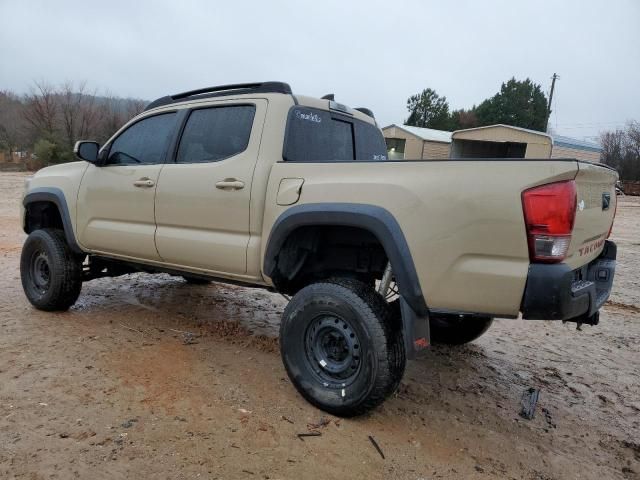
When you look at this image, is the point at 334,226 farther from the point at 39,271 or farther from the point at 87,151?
the point at 39,271

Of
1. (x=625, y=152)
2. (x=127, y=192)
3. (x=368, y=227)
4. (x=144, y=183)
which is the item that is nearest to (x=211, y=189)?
(x=144, y=183)

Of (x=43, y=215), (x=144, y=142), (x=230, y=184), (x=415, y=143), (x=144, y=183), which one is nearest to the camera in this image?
(x=230, y=184)

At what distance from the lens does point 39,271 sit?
15.9ft

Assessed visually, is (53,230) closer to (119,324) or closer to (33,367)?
(119,324)

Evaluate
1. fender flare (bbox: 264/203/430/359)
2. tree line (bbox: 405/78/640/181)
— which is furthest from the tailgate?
tree line (bbox: 405/78/640/181)

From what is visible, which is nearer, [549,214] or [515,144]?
[549,214]

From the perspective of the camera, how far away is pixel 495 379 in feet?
12.4

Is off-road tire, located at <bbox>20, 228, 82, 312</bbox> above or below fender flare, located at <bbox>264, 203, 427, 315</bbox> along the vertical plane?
below

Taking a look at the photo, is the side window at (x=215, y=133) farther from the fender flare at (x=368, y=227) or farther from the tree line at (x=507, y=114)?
the tree line at (x=507, y=114)

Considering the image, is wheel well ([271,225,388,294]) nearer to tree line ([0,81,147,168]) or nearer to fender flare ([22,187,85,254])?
fender flare ([22,187,85,254])

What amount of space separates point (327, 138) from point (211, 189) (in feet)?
3.28

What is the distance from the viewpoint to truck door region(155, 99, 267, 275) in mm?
3340

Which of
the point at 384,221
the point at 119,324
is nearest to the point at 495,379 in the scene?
the point at 384,221

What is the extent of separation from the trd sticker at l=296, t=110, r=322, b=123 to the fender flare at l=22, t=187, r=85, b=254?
2.51 metres
